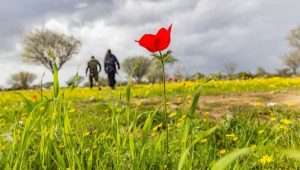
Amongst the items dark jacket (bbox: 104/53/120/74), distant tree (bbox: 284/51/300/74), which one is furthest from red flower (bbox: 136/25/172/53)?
distant tree (bbox: 284/51/300/74)

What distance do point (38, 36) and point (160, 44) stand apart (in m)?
81.1

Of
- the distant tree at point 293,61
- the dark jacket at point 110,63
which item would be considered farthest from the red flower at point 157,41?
the distant tree at point 293,61

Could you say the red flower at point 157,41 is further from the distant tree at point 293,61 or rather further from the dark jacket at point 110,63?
the distant tree at point 293,61

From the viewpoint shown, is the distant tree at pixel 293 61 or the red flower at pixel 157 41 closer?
the red flower at pixel 157 41

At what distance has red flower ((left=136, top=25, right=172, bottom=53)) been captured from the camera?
108 inches

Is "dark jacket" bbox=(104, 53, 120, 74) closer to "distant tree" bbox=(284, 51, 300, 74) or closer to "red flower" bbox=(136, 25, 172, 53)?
"red flower" bbox=(136, 25, 172, 53)

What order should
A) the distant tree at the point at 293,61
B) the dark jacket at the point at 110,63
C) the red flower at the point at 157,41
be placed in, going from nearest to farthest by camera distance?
1. the red flower at the point at 157,41
2. the dark jacket at the point at 110,63
3. the distant tree at the point at 293,61

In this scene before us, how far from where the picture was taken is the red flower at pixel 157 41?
2740 millimetres

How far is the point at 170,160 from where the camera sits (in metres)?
3.57

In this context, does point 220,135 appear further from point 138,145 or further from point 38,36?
point 38,36

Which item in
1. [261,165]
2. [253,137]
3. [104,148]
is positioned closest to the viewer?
[104,148]

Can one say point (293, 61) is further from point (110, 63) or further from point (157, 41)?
point (157, 41)

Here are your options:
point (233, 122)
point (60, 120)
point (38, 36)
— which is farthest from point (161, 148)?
point (38, 36)

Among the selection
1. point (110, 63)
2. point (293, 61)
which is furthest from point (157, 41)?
point (293, 61)
